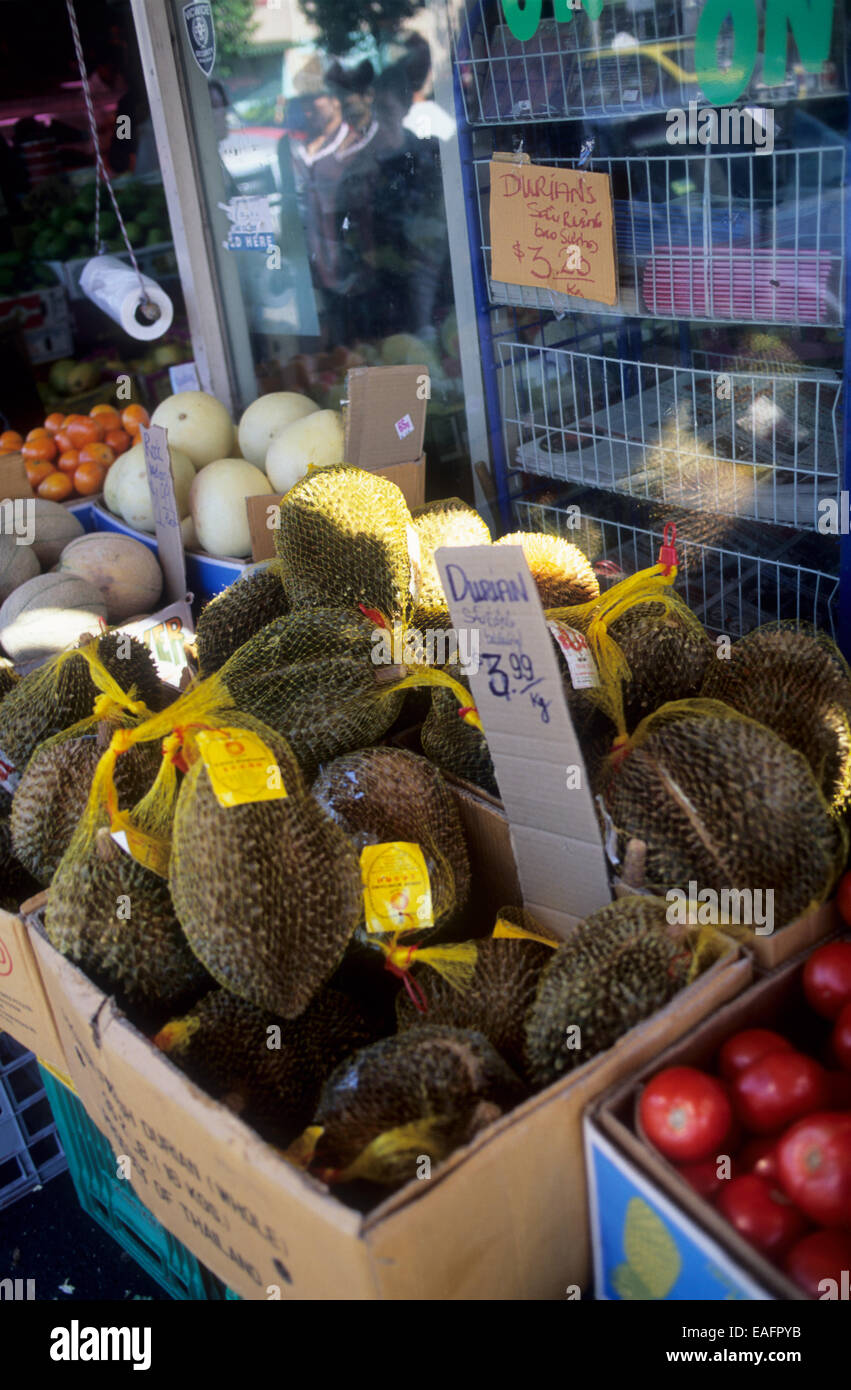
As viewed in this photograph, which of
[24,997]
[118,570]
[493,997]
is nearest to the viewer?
[493,997]

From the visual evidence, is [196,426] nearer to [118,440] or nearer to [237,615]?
[118,440]

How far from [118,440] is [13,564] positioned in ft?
3.52

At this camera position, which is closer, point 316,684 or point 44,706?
point 316,684

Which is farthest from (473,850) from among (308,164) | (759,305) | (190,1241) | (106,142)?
(106,142)

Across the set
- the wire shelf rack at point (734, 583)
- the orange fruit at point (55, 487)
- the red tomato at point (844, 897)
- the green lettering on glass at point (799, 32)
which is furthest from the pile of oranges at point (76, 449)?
the red tomato at point (844, 897)

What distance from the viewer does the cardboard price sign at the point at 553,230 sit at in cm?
259

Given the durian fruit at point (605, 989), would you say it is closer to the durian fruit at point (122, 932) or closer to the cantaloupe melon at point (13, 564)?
the durian fruit at point (122, 932)

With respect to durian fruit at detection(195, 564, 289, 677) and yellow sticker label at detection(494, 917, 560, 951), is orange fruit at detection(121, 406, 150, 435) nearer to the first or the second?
durian fruit at detection(195, 564, 289, 677)

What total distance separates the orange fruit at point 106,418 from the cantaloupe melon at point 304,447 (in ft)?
3.78

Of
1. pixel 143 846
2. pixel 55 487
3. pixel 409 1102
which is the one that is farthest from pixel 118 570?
pixel 409 1102

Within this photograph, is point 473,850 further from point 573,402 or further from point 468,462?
point 468,462

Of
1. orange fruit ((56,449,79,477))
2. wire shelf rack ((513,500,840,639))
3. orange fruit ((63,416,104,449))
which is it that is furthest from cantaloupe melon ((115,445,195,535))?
wire shelf rack ((513,500,840,639))

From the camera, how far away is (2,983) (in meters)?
1.77

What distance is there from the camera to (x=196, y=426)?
12.5 feet
